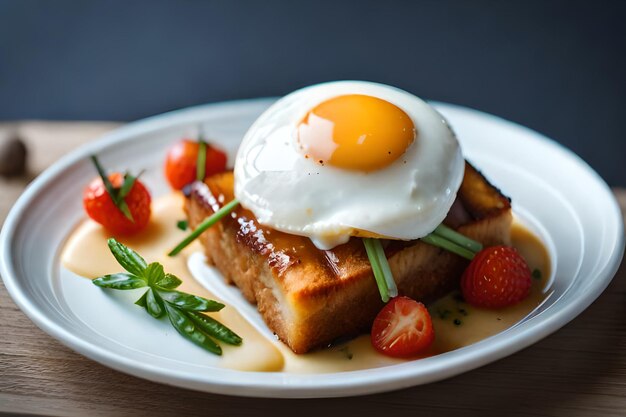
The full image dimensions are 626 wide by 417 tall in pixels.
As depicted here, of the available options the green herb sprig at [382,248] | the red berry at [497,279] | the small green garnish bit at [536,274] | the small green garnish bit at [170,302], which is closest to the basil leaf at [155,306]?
the small green garnish bit at [170,302]

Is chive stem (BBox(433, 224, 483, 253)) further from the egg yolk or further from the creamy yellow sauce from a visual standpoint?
the egg yolk

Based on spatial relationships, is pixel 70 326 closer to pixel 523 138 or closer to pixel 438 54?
pixel 523 138

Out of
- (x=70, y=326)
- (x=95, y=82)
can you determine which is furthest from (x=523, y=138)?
(x=95, y=82)

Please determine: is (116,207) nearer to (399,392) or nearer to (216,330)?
(216,330)

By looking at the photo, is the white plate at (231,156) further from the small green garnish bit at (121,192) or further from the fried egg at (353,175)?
the fried egg at (353,175)

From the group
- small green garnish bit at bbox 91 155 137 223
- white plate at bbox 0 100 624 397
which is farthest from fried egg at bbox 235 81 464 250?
small green garnish bit at bbox 91 155 137 223
